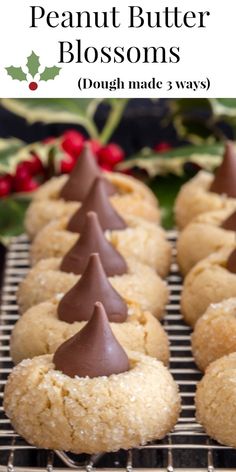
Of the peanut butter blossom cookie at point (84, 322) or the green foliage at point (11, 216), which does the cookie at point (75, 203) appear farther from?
the peanut butter blossom cookie at point (84, 322)

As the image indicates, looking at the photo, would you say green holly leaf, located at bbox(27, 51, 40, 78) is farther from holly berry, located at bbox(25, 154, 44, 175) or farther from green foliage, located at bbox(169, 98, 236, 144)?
green foliage, located at bbox(169, 98, 236, 144)

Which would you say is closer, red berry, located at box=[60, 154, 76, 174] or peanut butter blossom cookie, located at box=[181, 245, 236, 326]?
peanut butter blossom cookie, located at box=[181, 245, 236, 326]

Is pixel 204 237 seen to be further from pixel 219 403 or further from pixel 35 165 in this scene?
pixel 35 165

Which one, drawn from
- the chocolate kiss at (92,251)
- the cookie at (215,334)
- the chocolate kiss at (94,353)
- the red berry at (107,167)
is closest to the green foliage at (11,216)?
the red berry at (107,167)

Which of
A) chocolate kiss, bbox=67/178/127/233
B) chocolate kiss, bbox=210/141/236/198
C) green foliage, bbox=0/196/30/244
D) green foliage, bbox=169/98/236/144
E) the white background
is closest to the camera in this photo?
the white background

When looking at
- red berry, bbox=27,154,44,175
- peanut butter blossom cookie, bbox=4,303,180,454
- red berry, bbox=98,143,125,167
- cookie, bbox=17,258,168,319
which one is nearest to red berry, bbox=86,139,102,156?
red berry, bbox=98,143,125,167

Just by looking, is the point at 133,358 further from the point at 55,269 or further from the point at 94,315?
the point at 55,269

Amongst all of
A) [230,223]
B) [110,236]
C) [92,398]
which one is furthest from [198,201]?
[92,398]
